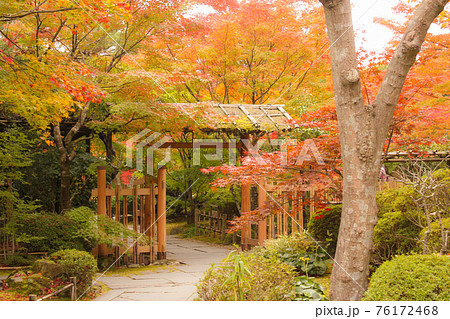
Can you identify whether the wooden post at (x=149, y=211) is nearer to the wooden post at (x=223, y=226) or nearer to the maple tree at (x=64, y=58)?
the maple tree at (x=64, y=58)

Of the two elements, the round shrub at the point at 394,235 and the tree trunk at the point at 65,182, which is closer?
the round shrub at the point at 394,235

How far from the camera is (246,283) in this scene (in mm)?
4238

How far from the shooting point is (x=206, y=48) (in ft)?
35.9

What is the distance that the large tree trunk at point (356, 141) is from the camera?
14.0ft

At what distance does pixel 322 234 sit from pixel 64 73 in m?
4.71

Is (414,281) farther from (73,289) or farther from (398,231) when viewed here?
(73,289)

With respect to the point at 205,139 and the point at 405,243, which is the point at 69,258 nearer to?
the point at 405,243

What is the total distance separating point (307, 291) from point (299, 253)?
2.00 m

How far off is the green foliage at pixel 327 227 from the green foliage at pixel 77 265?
358cm

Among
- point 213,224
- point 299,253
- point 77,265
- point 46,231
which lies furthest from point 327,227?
point 213,224

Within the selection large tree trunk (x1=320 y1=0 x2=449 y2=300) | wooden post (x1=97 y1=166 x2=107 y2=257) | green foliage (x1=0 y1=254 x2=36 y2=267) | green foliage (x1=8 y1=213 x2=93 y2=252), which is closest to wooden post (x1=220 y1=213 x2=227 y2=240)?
wooden post (x1=97 y1=166 x2=107 y2=257)

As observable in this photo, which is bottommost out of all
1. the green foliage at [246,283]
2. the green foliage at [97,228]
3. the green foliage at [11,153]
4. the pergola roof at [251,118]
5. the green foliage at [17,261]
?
the green foliage at [17,261]

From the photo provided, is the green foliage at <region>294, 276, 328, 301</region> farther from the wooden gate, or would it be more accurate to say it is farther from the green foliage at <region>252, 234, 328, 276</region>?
the wooden gate

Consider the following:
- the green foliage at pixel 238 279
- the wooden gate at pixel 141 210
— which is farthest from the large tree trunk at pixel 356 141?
the wooden gate at pixel 141 210
